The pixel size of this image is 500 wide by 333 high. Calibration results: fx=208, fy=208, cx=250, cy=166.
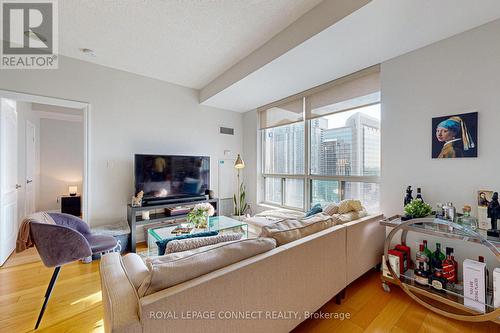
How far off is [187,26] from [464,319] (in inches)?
140

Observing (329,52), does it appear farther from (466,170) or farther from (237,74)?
(466,170)

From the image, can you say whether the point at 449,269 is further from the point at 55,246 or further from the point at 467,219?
the point at 55,246

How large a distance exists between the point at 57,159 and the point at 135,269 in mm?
5803

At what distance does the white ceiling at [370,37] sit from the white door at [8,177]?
3.02 meters

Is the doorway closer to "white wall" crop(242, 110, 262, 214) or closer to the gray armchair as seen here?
the gray armchair

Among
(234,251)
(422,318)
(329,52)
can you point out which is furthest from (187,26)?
(422,318)

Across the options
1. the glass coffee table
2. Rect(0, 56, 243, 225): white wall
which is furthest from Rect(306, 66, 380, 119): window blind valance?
Rect(0, 56, 243, 225): white wall

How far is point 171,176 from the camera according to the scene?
3.56 m

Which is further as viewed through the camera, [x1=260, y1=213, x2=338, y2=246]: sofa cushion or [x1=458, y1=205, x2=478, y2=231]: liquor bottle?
[x1=458, y1=205, x2=478, y2=231]: liquor bottle

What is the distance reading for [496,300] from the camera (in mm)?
1538

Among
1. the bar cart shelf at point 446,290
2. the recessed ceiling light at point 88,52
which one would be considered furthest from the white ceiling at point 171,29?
the bar cart shelf at point 446,290

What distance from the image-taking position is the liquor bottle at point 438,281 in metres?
1.81

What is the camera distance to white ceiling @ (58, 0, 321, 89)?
1973mm

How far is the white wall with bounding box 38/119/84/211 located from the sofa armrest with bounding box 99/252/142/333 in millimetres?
5632
